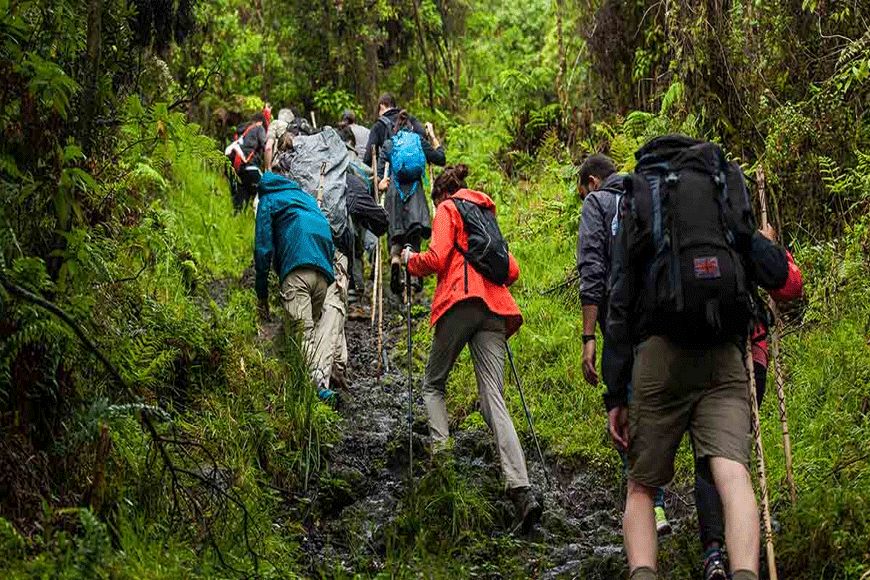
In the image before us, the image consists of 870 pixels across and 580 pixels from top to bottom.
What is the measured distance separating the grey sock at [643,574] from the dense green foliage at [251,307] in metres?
1.39

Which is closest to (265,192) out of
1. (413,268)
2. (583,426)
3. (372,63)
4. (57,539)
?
(413,268)

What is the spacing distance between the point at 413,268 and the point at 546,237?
20.3 feet

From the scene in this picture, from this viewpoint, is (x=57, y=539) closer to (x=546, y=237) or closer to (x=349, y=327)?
(x=349, y=327)

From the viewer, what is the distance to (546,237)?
44.5ft

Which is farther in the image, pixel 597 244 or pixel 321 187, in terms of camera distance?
pixel 321 187

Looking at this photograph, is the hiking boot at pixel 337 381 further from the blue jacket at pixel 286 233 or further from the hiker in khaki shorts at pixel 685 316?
the hiker in khaki shorts at pixel 685 316

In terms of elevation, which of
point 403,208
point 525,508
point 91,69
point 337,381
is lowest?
point 525,508

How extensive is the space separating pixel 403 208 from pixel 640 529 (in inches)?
332

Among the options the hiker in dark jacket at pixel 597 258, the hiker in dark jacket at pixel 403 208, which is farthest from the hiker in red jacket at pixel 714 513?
the hiker in dark jacket at pixel 403 208

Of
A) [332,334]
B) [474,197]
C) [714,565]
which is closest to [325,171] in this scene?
[332,334]

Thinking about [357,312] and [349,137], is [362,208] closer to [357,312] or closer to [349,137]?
[357,312]

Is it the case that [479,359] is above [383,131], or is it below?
below

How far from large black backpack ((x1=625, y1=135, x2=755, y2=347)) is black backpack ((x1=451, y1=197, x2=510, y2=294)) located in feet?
8.79

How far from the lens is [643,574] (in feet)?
15.2
